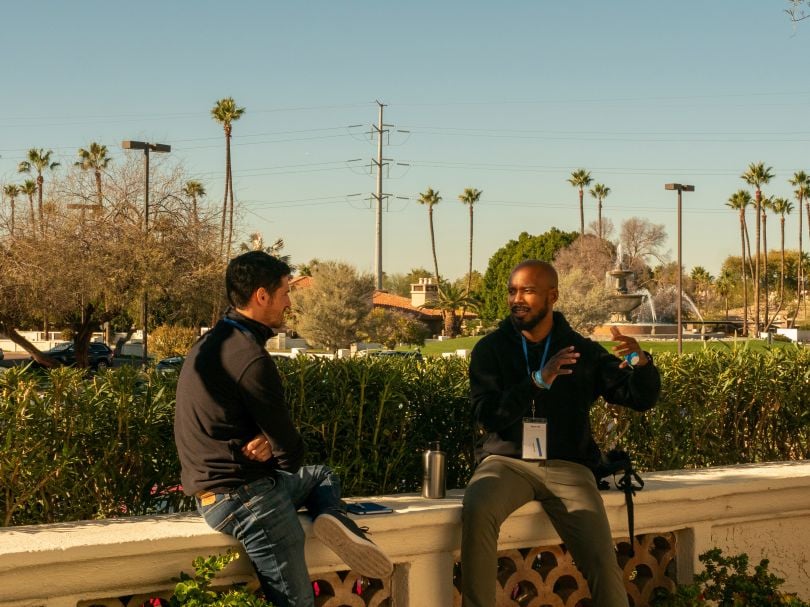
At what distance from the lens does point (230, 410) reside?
364cm

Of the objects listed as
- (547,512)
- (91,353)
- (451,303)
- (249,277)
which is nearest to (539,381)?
(547,512)

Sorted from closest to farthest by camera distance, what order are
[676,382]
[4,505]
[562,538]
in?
[4,505], [562,538], [676,382]

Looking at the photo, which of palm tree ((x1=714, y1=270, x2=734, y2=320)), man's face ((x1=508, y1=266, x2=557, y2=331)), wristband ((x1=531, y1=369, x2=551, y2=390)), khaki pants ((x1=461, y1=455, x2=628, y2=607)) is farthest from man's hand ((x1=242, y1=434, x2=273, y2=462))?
palm tree ((x1=714, y1=270, x2=734, y2=320))

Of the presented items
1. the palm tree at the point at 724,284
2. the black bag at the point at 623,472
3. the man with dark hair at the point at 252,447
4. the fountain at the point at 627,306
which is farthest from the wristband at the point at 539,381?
the palm tree at the point at 724,284

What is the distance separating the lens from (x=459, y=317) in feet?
335

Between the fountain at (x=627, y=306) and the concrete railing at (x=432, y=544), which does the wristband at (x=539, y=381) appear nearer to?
the concrete railing at (x=432, y=544)

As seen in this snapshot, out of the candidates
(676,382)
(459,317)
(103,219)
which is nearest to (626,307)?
(103,219)

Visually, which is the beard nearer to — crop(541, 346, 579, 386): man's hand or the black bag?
crop(541, 346, 579, 386): man's hand

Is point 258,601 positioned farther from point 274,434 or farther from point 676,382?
point 676,382

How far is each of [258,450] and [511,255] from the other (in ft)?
313

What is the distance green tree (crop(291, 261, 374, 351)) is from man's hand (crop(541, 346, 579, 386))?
5610 cm

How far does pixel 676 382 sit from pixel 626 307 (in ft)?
183

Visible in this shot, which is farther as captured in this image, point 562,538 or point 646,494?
point 646,494

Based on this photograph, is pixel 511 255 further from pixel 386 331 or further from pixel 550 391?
pixel 550 391
